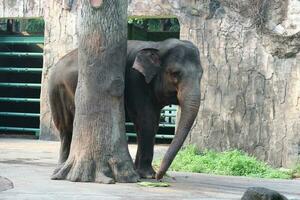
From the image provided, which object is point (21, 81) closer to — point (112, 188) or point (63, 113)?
point (63, 113)

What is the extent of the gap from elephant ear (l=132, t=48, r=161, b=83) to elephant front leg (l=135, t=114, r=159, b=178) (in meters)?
0.44

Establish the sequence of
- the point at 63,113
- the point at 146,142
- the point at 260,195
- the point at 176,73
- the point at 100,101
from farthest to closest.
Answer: the point at 63,113 → the point at 146,142 → the point at 176,73 → the point at 100,101 → the point at 260,195

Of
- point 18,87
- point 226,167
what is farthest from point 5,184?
point 18,87

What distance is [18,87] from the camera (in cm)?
1622

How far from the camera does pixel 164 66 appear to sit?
674cm

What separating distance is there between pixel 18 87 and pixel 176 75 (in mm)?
10202

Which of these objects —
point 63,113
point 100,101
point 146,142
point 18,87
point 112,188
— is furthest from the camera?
point 18,87

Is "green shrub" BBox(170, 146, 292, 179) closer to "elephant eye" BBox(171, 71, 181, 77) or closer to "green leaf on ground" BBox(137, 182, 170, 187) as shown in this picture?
"elephant eye" BBox(171, 71, 181, 77)

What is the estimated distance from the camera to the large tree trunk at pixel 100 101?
6.22 m

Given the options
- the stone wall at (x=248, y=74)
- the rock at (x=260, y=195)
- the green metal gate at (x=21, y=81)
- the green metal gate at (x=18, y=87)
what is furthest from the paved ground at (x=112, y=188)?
the green metal gate at (x=18, y=87)

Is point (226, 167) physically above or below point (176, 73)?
below

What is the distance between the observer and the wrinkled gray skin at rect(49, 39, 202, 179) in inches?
254

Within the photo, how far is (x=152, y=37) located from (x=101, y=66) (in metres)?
10.7

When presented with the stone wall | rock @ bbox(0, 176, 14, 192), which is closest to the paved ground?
rock @ bbox(0, 176, 14, 192)
